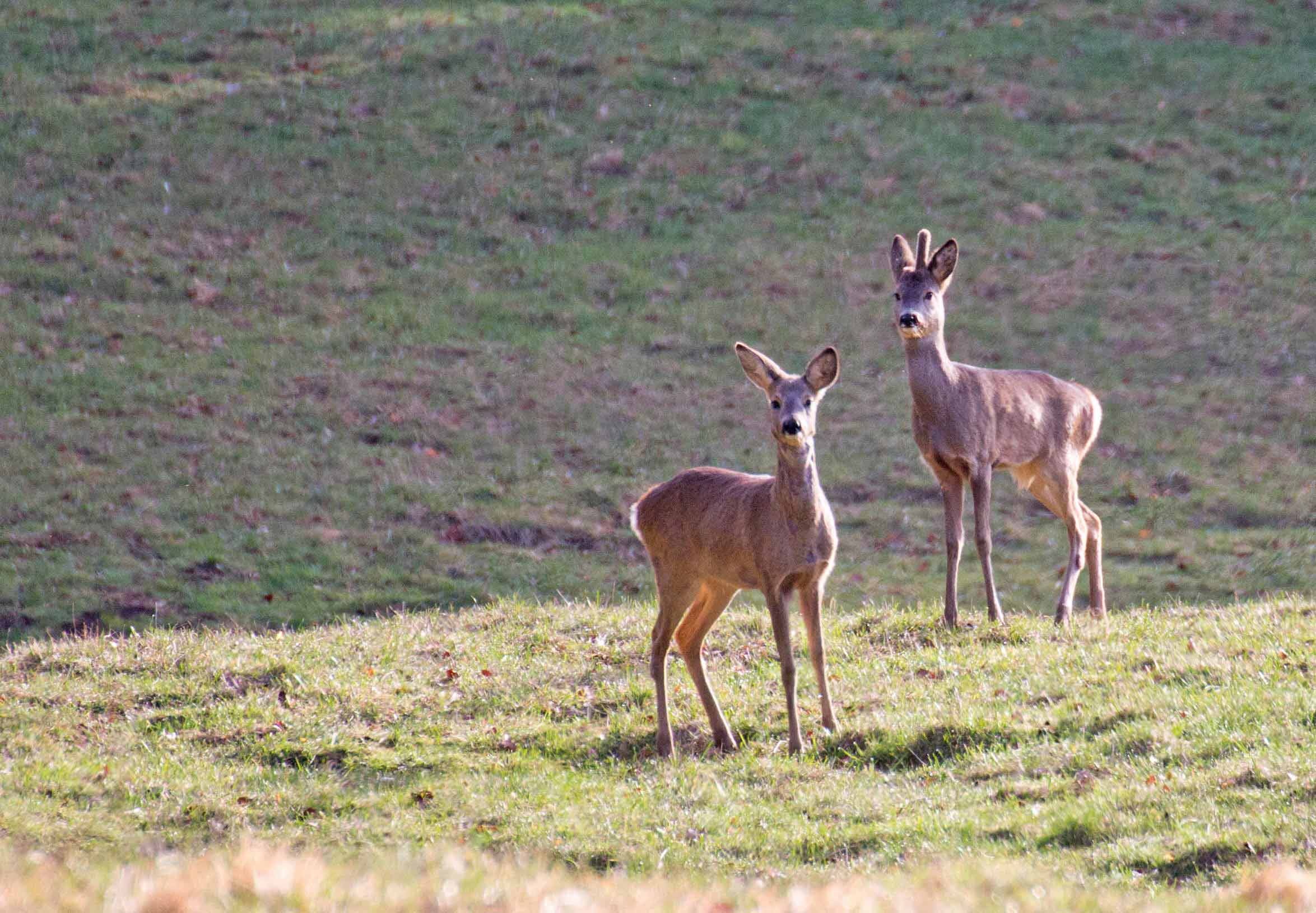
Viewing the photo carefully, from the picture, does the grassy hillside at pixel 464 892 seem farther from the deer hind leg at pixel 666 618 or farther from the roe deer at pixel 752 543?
the deer hind leg at pixel 666 618

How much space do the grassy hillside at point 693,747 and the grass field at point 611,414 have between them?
37 millimetres

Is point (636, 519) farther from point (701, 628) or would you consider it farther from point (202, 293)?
point (202, 293)

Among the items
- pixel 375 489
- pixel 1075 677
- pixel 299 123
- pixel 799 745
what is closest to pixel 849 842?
pixel 799 745

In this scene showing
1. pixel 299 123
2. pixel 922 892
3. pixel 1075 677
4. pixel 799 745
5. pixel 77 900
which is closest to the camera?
pixel 77 900

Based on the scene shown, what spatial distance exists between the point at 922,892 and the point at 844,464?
45.4 ft

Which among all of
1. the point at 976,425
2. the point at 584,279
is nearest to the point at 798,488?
the point at 976,425

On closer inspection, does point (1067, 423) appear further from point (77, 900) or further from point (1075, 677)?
point (77, 900)

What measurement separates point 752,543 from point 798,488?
1.34 feet

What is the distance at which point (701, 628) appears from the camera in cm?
906

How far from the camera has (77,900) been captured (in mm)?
3670

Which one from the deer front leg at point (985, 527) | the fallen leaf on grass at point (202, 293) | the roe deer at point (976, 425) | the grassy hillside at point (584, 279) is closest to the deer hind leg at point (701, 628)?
the roe deer at point (976, 425)

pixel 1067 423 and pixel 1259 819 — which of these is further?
pixel 1067 423

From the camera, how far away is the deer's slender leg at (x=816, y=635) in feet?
28.1

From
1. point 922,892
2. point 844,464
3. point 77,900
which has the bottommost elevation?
point 844,464
